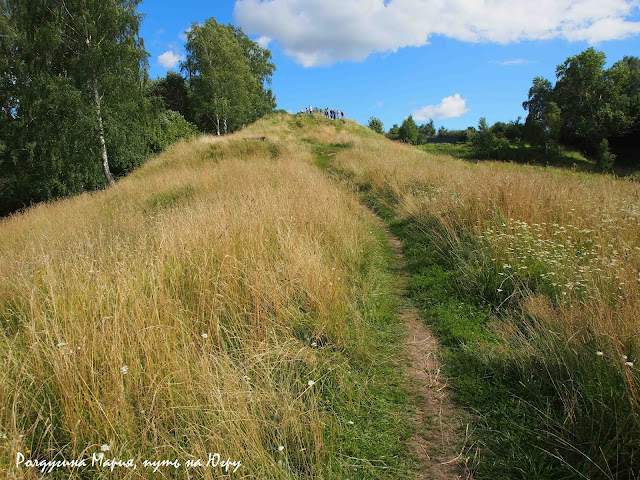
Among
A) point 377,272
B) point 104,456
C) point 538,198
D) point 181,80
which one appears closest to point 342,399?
point 104,456

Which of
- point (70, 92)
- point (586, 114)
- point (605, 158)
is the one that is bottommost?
point (605, 158)

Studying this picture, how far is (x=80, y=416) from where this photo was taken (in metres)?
2.06

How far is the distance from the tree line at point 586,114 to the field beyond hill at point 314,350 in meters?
43.0

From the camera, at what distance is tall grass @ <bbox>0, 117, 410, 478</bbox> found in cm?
208

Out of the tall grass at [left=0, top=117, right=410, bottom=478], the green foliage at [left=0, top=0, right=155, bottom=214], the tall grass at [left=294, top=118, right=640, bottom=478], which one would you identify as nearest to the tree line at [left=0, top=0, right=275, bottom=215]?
the green foliage at [left=0, top=0, right=155, bottom=214]

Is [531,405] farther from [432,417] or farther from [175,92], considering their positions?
[175,92]

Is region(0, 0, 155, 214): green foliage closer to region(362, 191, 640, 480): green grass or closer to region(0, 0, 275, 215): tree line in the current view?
region(0, 0, 275, 215): tree line

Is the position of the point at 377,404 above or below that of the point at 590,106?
below

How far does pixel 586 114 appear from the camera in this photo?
133 ft

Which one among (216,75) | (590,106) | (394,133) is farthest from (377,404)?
(394,133)

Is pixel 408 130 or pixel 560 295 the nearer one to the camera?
pixel 560 295

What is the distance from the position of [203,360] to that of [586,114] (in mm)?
53313

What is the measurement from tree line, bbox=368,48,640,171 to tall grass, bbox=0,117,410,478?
1802 inches

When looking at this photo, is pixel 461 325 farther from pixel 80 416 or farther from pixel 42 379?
pixel 42 379
